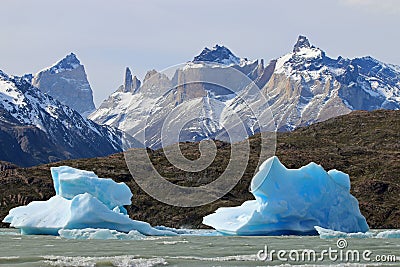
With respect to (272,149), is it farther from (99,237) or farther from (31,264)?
(31,264)

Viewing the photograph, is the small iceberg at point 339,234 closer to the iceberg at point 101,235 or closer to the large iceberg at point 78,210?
the iceberg at point 101,235

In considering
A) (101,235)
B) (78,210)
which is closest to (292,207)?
(101,235)

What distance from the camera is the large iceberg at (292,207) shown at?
172 ft

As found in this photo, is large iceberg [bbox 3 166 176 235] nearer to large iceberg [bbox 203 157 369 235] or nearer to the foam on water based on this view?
large iceberg [bbox 203 157 369 235]

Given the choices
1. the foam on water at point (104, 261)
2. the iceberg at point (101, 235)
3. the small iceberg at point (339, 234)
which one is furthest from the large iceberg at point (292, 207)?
the foam on water at point (104, 261)

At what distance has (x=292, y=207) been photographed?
52.9 m

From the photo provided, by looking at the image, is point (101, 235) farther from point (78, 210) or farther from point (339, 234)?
point (339, 234)

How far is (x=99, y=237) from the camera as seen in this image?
46750 millimetres

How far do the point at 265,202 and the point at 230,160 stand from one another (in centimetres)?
7325

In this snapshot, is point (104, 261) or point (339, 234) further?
point (339, 234)

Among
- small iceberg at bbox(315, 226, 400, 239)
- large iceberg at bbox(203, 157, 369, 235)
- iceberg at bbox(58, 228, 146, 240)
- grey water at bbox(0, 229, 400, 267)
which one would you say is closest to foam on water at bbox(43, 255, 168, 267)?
grey water at bbox(0, 229, 400, 267)

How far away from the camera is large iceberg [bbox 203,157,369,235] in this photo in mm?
52469

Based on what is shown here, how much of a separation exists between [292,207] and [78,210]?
15.3m

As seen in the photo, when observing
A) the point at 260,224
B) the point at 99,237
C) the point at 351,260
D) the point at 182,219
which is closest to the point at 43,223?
the point at 99,237
